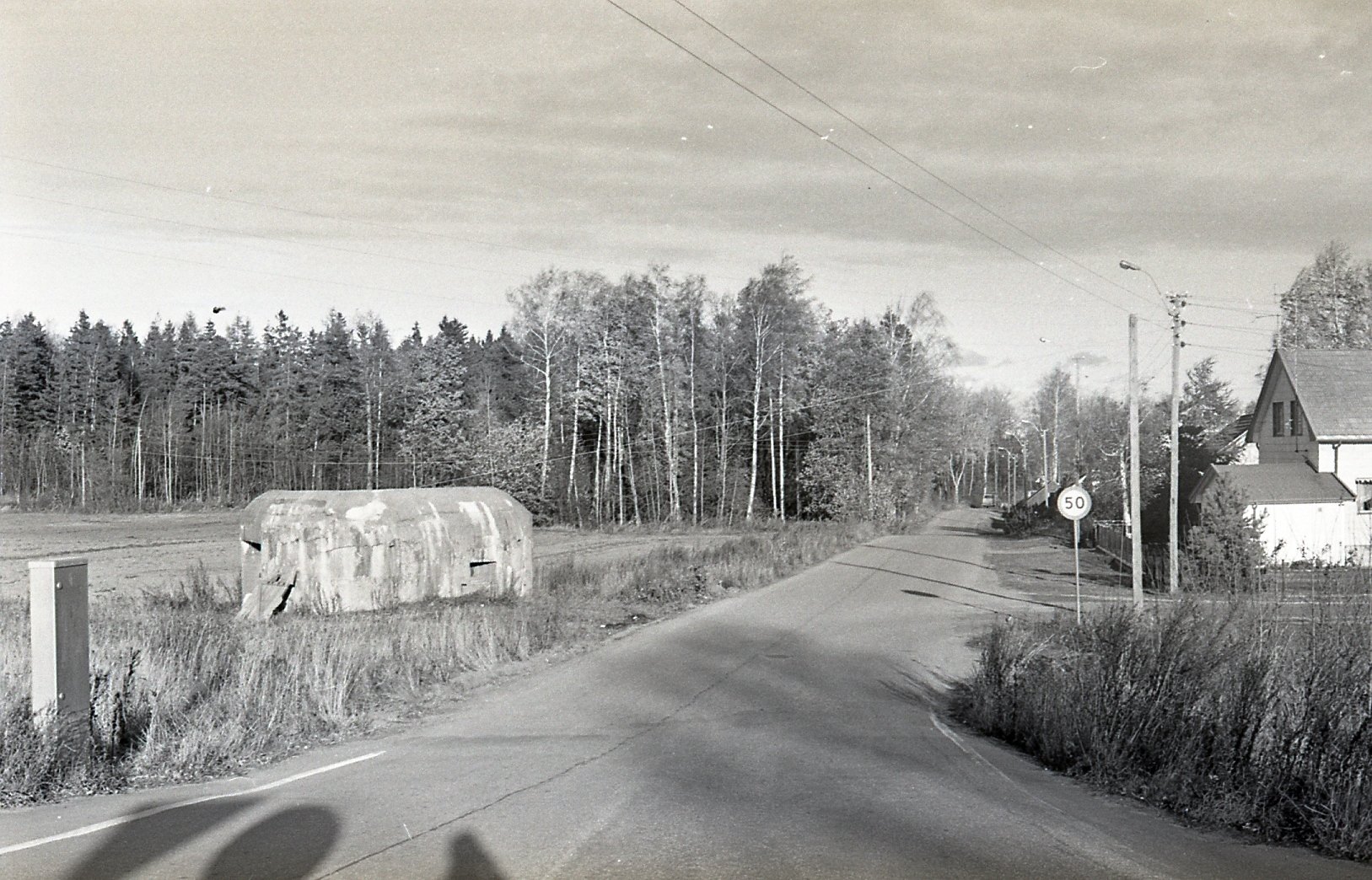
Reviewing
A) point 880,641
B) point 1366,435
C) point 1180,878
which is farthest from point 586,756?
point 1366,435

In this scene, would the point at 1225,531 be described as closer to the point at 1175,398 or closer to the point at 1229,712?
the point at 1175,398

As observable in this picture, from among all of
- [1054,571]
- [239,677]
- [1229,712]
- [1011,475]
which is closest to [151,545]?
[1054,571]

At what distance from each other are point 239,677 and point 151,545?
4145cm

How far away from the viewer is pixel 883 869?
18.5 feet

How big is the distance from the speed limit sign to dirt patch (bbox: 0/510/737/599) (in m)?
18.4

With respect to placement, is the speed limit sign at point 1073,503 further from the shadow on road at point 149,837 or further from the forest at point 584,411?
the forest at point 584,411

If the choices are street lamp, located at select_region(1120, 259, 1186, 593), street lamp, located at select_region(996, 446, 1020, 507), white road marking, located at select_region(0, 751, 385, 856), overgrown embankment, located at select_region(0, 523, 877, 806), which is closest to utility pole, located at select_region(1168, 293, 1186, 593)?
street lamp, located at select_region(1120, 259, 1186, 593)

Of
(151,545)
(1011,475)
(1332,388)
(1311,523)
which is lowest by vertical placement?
(1011,475)

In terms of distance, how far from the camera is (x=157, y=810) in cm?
711

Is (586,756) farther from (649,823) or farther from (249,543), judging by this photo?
(249,543)

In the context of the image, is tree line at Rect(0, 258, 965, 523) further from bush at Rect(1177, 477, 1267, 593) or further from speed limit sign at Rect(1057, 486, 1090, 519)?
speed limit sign at Rect(1057, 486, 1090, 519)

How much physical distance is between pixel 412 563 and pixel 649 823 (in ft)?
58.8

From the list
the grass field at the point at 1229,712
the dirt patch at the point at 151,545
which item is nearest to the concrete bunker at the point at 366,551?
the dirt patch at the point at 151,545

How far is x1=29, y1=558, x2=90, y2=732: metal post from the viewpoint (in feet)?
26.3
